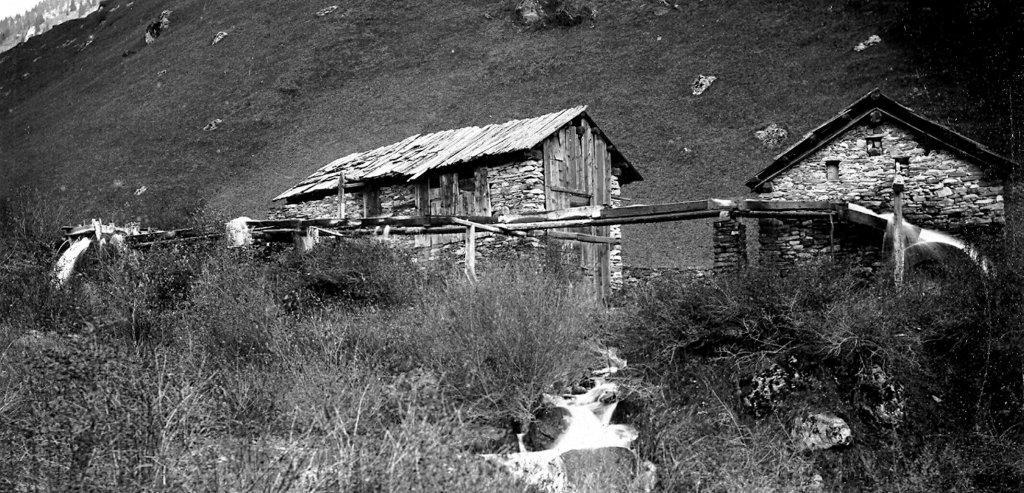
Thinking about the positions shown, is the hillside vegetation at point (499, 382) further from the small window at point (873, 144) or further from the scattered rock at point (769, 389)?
the small window at point (873, 144)

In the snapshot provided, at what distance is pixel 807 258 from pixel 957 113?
21.8m

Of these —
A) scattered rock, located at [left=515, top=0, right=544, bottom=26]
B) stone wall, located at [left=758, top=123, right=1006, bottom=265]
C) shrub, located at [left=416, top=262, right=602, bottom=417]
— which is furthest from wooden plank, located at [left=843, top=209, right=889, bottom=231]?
scattered rock, located at [left=515, top=0, right=544, bottom=26]

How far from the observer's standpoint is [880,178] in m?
14.3

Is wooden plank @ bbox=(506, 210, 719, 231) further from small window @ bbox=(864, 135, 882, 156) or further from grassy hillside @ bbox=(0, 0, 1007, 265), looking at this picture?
grassy hillside @ bbox=(0, 0, 1007, 265)

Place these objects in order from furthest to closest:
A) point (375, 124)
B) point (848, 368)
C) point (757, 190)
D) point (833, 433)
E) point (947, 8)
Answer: point (375, 124) → point (947, 8) → point (757, 190) → point (848, 368) → point (833, 433)

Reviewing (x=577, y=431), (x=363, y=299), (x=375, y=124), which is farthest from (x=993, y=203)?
(x=375, y=124)

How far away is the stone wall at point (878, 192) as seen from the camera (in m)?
13.8

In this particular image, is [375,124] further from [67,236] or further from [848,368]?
[848,368]

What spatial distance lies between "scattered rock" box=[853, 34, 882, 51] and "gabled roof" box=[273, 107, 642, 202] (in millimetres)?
24369

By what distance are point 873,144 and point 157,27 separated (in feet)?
194

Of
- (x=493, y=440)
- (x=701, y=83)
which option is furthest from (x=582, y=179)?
(x=701, y=83)

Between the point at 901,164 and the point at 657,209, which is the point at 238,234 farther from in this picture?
the point at 901,164

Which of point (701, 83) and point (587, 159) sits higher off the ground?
point (701, 83)

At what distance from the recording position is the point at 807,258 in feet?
45.9
